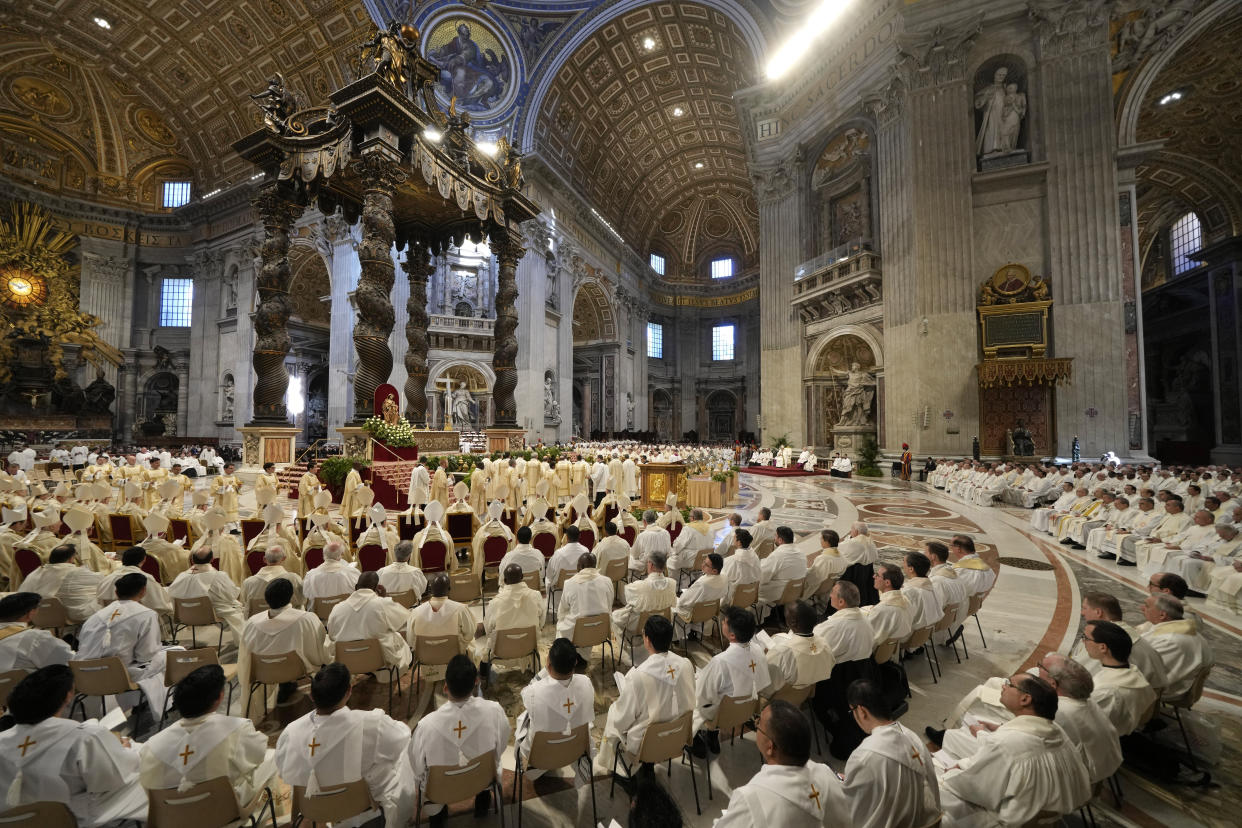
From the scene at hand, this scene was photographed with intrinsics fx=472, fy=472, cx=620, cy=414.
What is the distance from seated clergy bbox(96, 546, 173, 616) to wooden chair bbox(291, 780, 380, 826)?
2844mm

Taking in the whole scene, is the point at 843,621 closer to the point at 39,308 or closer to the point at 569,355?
the point at 569,355

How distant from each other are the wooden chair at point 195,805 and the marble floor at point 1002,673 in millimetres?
548

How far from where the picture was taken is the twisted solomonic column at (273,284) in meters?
9.62

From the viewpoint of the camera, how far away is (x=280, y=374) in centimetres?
1027

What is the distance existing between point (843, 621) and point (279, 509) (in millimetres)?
5066

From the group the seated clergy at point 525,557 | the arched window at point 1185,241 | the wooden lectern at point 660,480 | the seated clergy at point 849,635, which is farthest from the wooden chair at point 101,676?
the arched window at point 1185,241

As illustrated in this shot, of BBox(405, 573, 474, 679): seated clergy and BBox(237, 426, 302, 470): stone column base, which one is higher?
BBox(237, 426, 302, 470): stone column base

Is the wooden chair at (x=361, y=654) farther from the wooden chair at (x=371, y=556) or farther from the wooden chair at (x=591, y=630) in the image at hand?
the wooden chair at (x=371, y=556)

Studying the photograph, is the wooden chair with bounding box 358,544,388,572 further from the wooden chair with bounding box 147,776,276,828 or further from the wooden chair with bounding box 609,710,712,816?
the wooden chair with bounding box 609,710,712,816

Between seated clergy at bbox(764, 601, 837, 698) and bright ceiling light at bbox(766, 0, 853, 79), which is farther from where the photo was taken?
bright ceiling light at bbox(766, 0, 853, 79)

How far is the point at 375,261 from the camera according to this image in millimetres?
8414

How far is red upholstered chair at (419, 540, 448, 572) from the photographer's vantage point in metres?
5.24

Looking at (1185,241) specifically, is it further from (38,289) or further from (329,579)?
(38,289)

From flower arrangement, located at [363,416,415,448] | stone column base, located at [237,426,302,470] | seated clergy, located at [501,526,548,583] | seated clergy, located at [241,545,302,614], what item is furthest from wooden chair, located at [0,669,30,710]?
stone column base, located at [237,426,302,470]
